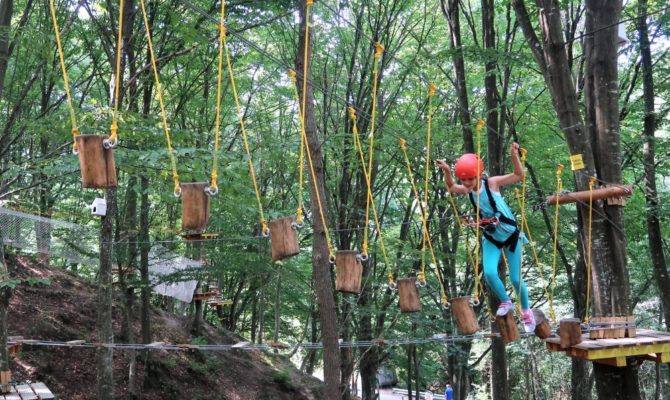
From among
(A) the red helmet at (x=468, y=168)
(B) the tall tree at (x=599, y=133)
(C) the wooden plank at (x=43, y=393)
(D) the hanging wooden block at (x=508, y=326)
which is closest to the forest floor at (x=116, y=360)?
(C) the wooden plank at (x=43, y=393)

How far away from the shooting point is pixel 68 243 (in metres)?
7.95

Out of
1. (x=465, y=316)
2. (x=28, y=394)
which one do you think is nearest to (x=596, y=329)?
(x=465, y=316)

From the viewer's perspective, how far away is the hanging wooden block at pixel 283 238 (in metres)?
3.43

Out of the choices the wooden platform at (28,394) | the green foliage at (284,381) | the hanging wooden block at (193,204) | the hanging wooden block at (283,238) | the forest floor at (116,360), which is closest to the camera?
the hanging wooden block at (193,204)

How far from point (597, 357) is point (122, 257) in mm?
5842

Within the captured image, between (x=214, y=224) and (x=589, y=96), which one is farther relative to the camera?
(x=214, y=224)

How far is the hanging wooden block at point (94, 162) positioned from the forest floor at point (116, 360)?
16.5 ft

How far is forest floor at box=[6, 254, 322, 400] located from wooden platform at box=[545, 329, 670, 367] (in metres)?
5.86

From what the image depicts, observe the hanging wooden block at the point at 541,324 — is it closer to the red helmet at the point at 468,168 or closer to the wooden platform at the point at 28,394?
the red helmet at the point at 468,168

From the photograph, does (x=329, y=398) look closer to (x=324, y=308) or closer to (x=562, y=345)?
(x=324, y=308)

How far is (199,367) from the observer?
1051 centimetres

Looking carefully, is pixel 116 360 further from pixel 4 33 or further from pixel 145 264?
pixel 4 33

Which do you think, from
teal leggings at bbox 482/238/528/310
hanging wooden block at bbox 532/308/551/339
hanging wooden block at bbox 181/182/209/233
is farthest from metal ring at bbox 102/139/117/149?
hanging wooden block at bbox 532/308/551/339

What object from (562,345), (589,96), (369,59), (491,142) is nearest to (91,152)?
(562,345)
